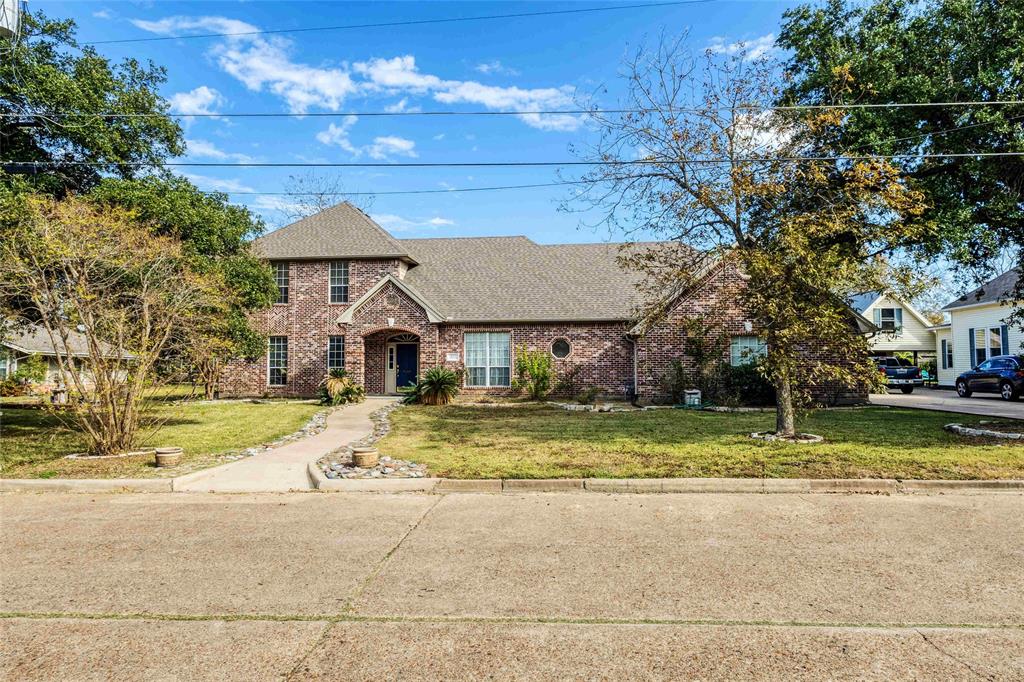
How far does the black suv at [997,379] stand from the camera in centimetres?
2286

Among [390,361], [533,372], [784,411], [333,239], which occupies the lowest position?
[784,411]

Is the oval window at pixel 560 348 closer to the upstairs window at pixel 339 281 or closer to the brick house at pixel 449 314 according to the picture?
the brick house at pixel 449 314

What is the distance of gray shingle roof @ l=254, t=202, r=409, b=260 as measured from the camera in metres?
24.0

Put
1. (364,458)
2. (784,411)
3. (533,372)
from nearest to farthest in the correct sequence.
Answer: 1. (364,458)
2. (784,411)
3. (533,372)

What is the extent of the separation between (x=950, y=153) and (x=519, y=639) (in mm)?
13803

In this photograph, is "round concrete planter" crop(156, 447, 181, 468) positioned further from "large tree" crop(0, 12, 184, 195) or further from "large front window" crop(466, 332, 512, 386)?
"large front window" crop(466, 332, 512, 386)

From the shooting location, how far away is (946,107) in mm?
12250

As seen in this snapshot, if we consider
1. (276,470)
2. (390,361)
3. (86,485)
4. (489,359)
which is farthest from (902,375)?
(86,485)

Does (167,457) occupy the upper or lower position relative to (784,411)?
lower

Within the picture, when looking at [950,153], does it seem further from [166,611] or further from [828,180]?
[166,611]

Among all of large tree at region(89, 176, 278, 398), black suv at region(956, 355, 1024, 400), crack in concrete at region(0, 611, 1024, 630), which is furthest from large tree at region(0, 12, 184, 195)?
black suv at region(956, 355, 1024, 400)

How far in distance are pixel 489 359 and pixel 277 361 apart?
903cm

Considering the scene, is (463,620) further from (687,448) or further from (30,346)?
(30,346)

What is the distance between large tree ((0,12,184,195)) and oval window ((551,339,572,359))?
13756 millimetres
